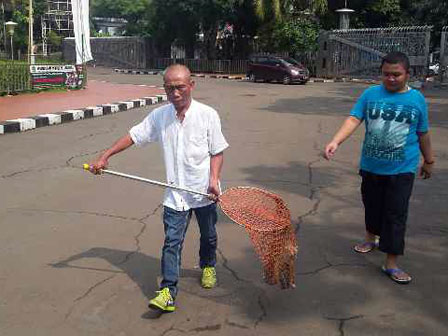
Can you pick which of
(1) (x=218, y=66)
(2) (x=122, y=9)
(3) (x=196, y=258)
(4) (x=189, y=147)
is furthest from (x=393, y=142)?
(2) (x=122, y=9)

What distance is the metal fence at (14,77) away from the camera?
15954mm

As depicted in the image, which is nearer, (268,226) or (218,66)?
(268,226)

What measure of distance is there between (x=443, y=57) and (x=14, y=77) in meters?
18.6

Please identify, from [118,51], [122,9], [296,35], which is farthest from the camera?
[122,9]

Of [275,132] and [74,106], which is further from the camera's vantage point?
[74,106]

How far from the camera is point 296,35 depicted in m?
30.1

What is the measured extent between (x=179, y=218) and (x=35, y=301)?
1120 mm

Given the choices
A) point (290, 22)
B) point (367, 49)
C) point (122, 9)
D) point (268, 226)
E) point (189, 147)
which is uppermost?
point (122, 9)

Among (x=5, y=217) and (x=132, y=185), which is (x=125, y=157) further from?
(x=5, y=217)

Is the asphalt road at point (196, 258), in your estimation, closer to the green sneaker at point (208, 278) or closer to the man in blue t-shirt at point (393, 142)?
the green sneaker at point (208, 278)

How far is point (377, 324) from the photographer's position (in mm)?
3176

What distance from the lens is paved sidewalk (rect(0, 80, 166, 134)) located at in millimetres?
10977

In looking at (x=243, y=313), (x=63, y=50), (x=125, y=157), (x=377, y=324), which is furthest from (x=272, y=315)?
A: (x=63, y=50)

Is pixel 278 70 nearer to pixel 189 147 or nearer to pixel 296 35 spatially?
pixel 296 35
